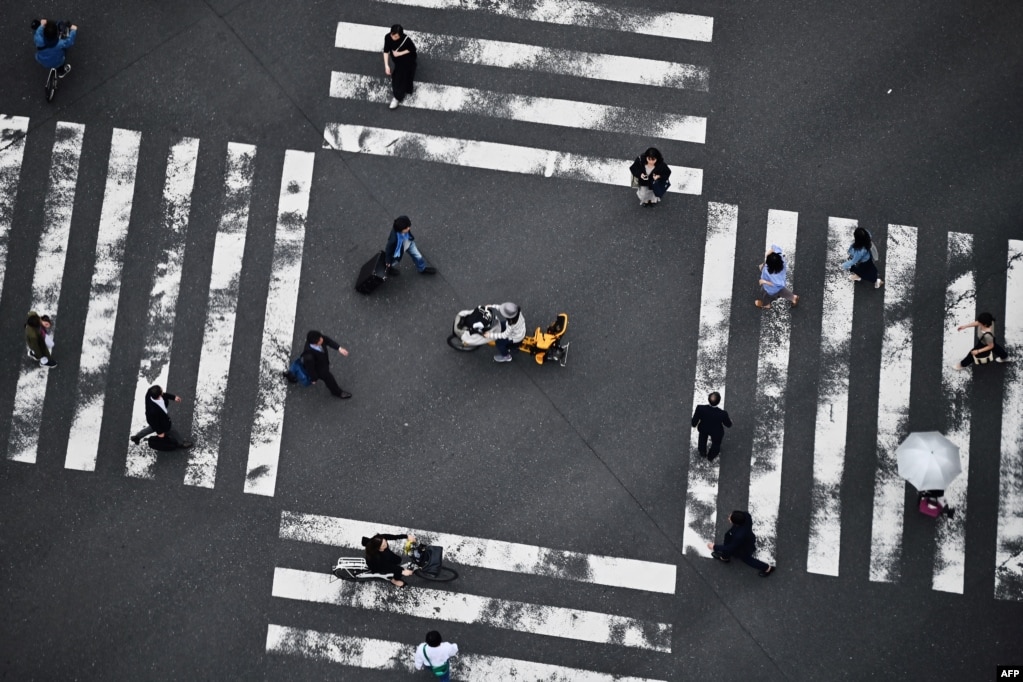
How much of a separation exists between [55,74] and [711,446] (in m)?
12.4

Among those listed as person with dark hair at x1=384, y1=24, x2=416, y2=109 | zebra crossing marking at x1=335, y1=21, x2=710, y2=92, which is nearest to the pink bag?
zebra crossing marking at x1=335, y1=21, x2=710, y2=92

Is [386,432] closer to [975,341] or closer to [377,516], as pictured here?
[377,516]

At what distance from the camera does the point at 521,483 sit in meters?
17.1

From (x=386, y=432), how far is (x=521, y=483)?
229 centimetres

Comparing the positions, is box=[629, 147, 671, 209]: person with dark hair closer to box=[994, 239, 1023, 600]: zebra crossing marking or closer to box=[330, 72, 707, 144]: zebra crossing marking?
box=[330, 72, 707, 144]: zebra crossing marking

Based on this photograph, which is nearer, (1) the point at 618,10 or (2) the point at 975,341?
(2) the point at 975,341

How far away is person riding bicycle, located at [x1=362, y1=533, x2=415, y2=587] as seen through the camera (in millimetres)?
15586

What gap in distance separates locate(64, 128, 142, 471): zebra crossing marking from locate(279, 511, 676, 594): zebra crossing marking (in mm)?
3445

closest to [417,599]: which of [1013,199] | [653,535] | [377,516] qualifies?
[377,516]

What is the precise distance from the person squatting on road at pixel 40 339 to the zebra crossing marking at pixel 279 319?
3251 mm

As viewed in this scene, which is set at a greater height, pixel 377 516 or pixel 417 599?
pixel 377 516

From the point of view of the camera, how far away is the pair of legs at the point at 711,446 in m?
16.5

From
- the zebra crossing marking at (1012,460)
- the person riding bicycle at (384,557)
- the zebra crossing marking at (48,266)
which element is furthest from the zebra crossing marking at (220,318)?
the zebra crossing marking at (1012,460)

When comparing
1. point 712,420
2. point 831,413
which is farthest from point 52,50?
point 831,413
